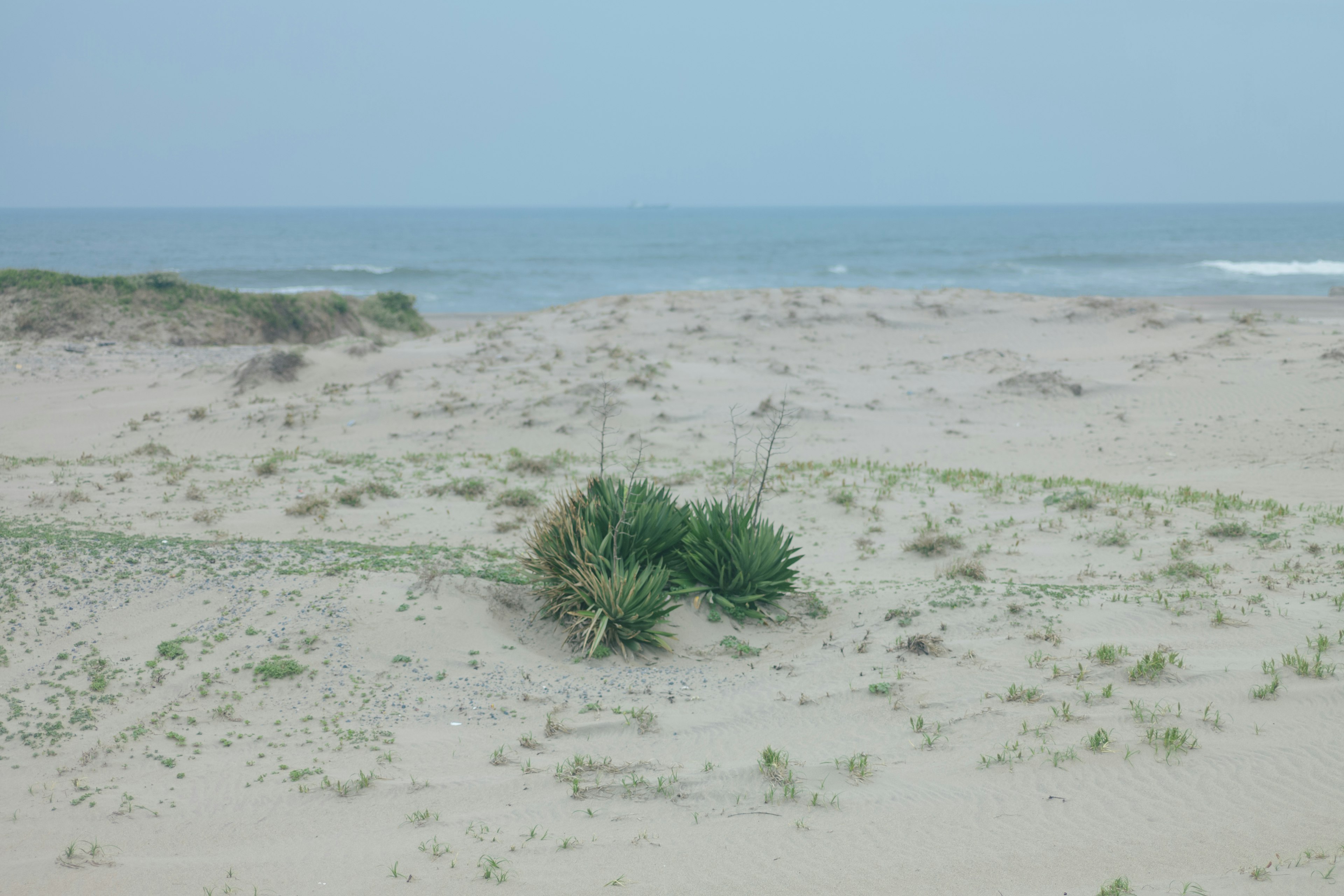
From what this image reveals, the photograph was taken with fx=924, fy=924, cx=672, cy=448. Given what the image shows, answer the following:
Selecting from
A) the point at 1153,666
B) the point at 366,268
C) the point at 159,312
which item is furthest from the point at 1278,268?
the point at 1153,666

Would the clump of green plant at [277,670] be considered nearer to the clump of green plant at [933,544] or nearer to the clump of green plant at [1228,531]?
the clump of green plant at [933,544]

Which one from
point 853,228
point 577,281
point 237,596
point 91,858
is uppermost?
point 853,228

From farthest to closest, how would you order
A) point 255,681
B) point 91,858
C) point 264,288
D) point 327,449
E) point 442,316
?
1. point 264,288
2. point 442,316
3. point 327,449
4. point 255,681
5. point 91,858

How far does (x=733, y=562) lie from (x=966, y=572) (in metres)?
2.00

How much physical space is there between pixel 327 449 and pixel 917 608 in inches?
385

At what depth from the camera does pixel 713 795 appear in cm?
461

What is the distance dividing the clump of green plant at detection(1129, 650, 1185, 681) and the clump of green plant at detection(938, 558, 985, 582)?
192 cm

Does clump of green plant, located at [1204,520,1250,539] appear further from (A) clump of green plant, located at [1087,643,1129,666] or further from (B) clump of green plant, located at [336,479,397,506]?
(B) clump of green plant, located at [336,479,397,506]

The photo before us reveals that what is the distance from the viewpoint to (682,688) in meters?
6.00

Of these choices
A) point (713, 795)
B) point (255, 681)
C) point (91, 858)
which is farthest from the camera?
point (255, 681)

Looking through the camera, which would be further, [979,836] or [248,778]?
[248,778]

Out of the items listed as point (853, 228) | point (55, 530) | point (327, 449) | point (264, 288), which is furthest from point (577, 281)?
point (853, 228)

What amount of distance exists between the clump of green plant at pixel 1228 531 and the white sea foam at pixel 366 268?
2034 inches

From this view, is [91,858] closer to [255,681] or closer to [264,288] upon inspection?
[255,681]
